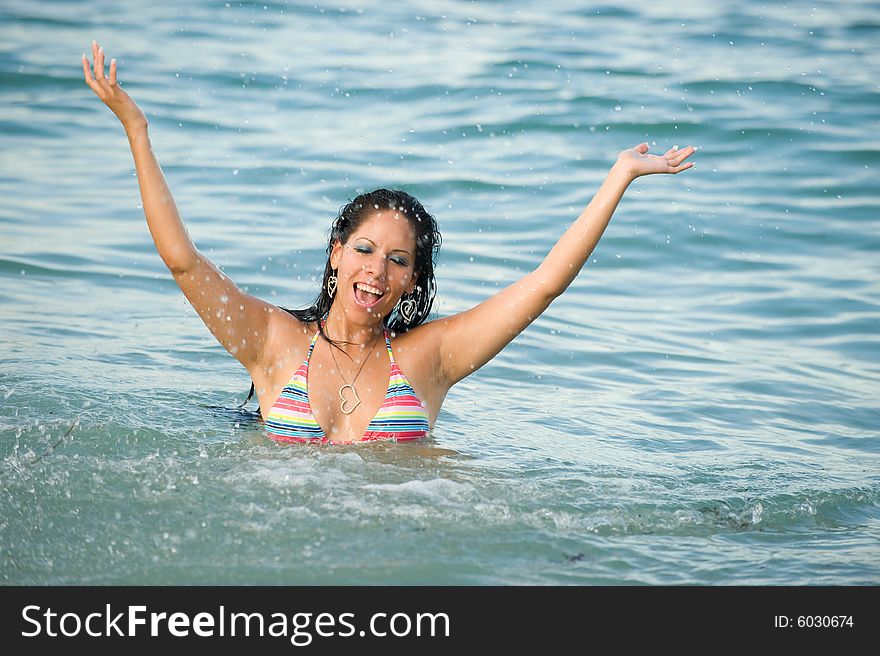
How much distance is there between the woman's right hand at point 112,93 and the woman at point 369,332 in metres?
0.59

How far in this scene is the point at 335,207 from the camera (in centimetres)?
984

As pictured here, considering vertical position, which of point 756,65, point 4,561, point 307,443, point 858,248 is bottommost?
point 4,561

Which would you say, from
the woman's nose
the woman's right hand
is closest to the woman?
the woman's nose

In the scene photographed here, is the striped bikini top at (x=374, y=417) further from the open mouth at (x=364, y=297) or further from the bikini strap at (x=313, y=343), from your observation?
the open mouth at (x=364, y=297)

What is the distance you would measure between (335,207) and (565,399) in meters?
3.87

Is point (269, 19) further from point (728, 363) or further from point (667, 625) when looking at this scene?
point (667, 625)

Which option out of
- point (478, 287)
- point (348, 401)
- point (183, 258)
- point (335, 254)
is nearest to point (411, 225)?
point (335, 254)

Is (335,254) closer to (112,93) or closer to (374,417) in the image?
(374,417)

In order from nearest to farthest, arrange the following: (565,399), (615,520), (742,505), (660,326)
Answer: (615,520) < (742,505) < (565,399) < (660,326)

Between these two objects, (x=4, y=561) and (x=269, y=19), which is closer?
(x=4, y=561)

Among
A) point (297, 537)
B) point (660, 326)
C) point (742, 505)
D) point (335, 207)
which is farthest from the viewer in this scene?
point (335, 207)

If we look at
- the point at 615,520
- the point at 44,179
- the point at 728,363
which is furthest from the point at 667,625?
the point at 44,179

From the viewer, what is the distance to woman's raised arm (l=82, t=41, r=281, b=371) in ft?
14.0

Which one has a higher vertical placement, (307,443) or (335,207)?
(335,207)
